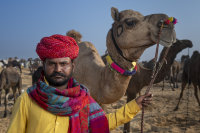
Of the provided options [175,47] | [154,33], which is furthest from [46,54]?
[175,47]

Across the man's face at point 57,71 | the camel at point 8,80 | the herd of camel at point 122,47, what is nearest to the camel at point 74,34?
the herd of camel at point 122,47

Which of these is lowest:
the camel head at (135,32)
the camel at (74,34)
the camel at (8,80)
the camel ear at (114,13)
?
the camel at (8,80)

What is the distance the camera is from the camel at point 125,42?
200 centimetres

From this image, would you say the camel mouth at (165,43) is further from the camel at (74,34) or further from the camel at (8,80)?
the camel at (8,80)

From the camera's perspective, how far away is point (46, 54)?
143 centimetres

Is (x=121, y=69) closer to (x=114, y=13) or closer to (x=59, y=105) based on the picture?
(x=114, y=13)

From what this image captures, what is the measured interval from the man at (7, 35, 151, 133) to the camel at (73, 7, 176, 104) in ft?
2.68

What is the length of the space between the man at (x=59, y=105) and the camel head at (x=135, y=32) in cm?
83

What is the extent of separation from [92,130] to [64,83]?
45cm

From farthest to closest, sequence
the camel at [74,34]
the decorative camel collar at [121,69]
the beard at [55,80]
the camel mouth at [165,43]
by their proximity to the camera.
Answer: the camel at [74,34], the decorative camel collar at [121,69], the camel mouth at [165,43], the beard at [55,80]

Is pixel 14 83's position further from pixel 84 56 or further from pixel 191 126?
pixel 191 126

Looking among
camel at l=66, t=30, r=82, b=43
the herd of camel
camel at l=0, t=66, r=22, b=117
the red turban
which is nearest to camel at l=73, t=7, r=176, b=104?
the herd of camel

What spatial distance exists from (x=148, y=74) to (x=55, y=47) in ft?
11.6

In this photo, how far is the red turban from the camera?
1.42m
